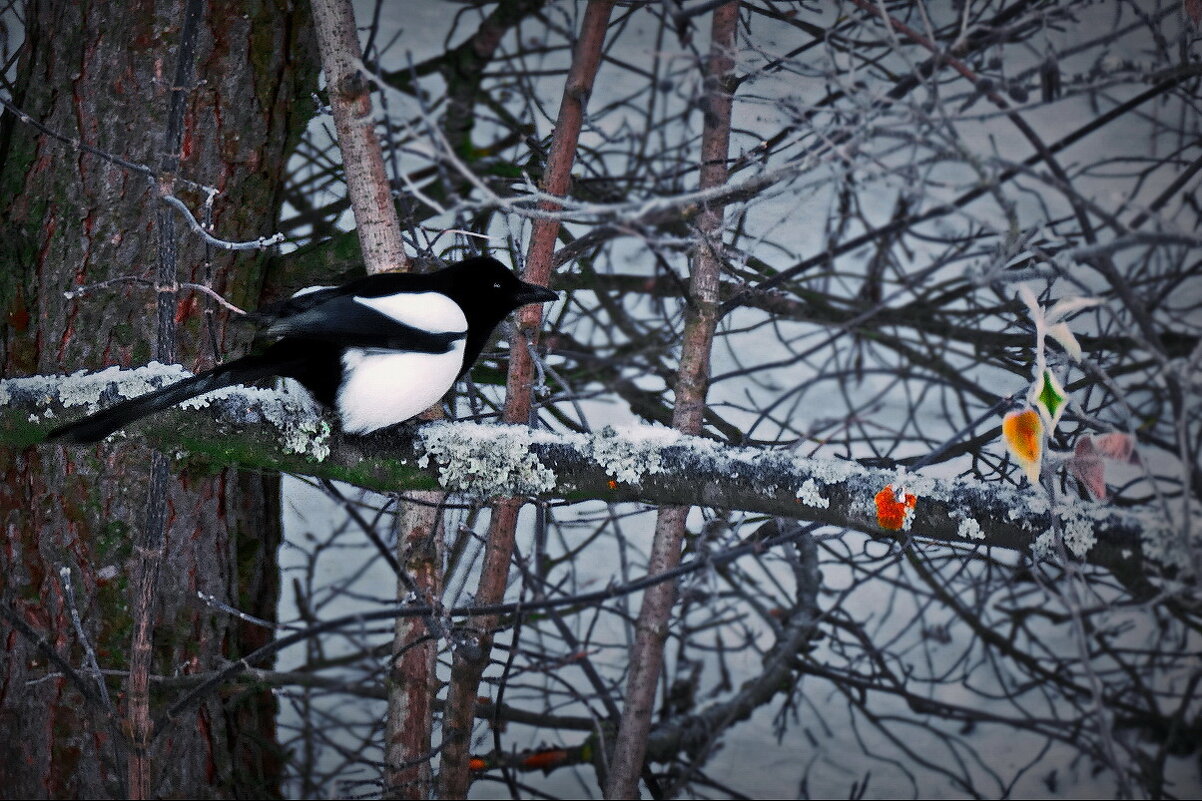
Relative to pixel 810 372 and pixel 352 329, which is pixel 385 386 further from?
pixel 810 372

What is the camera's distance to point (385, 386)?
112 centimetres

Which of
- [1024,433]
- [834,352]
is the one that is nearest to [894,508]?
[1024,433]

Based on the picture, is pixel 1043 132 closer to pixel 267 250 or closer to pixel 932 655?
pixel 932 655

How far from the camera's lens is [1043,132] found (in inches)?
96.9

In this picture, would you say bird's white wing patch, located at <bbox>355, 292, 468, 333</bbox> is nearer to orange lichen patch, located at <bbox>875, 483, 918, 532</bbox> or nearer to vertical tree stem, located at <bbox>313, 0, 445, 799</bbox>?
vertical tree stem, located at <bbox>313, 0, 445, 799</bbox>

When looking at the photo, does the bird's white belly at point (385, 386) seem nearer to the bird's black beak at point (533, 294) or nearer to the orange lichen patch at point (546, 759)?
the bird's black beak at point (533, 294)

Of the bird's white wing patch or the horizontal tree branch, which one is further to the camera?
the bird's white wing patch

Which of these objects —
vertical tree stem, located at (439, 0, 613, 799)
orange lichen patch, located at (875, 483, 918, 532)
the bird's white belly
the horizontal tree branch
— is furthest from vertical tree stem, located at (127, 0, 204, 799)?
orange lichen patch, located at (875, 483, 918, 532)

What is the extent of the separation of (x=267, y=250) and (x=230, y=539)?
447 mm

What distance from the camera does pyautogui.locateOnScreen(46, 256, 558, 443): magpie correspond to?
1105 mm

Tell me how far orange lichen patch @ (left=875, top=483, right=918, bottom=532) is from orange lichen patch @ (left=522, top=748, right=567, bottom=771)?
1143 millimetres

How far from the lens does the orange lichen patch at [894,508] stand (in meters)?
1.00

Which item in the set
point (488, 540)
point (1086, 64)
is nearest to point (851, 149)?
point (488, 540)

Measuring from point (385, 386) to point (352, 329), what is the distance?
0.25 feet
